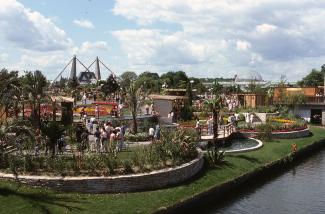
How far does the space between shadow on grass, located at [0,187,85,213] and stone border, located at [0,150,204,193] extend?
713 millimetres

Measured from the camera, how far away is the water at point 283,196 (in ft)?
75.0

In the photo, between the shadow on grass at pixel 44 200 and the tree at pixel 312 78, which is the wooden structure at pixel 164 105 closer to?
the shadow on grass at pixel 44 200

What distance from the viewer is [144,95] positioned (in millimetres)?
37000

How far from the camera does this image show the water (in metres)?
22.9

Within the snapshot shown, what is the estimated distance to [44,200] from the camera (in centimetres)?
1875

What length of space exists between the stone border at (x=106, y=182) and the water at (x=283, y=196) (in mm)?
2621

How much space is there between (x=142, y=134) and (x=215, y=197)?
9739 millimetres

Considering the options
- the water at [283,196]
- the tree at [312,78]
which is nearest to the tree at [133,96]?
the water at [283,196]

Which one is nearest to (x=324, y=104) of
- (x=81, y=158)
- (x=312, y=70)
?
(x=81, y=158)

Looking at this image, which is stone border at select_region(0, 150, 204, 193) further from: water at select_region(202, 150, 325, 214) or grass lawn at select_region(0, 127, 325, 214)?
water at select_region(202, 150, 325, 214)

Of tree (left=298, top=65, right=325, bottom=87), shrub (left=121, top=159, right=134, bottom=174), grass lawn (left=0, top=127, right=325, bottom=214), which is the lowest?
grass lawn (left=0, top=127, right=325, bottom=214)

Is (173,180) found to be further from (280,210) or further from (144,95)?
(144,95)

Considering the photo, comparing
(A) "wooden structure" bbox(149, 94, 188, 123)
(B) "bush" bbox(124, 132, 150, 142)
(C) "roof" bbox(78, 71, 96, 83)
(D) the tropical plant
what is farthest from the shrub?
(C) "roof" bbox(78, 71, 96, 83)

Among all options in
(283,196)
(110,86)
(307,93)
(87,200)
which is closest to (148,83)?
(110,86)
